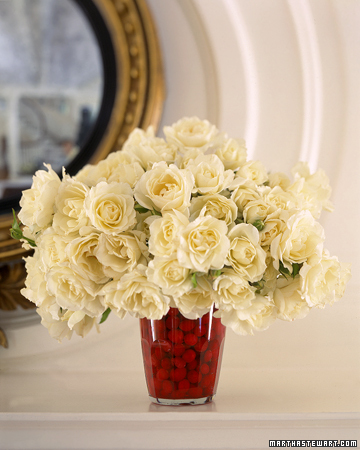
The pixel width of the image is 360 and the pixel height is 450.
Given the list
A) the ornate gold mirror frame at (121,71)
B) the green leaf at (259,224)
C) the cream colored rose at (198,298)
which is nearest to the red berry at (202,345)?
the cream colored rose at (198,298)

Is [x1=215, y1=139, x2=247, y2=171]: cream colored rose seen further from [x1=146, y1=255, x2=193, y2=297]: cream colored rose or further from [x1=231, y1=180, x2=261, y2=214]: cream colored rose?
[x1=146, y1=255, x2=193, y2=297]: cream colored rose

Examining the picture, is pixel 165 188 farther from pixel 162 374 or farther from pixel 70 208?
pixel 162 374

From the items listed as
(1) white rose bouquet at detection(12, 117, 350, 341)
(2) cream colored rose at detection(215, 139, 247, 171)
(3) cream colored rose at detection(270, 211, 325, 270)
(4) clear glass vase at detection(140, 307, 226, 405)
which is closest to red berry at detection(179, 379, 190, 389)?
(4) clear glass vase at detection(140, 307, 226, 405)

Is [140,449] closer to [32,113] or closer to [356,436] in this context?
[356,436]

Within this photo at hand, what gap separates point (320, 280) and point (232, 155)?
242 millimetres

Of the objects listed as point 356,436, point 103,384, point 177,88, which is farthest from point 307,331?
point 177,88

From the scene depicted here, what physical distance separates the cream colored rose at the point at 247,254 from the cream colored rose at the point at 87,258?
0.60 feet

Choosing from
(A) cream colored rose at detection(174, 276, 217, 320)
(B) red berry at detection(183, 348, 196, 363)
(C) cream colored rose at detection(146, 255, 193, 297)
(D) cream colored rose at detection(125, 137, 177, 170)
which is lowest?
(B) red berry at detection(183, 348, 196, 363)

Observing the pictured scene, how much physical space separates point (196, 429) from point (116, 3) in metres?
0.92

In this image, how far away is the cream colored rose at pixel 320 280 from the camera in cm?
62

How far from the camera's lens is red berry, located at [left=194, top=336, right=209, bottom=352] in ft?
2.34

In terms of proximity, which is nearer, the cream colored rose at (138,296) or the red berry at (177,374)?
the cream colored rose at (138,296)

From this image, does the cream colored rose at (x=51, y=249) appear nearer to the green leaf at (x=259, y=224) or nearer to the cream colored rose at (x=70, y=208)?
the cream colored rose at (x=70, y=208)

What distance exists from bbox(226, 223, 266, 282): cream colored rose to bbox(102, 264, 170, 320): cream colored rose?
0.11m
